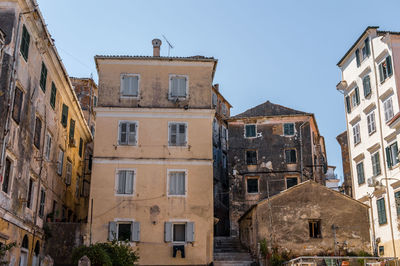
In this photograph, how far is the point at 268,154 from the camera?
47.9 metres

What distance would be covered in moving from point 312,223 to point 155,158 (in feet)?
34.7

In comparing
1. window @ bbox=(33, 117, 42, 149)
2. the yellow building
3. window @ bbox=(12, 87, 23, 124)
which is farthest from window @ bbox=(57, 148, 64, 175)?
window @ bbox=(12, 87, 23, 124)

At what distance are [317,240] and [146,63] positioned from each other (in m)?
15.5

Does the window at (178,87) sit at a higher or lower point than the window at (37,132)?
higher

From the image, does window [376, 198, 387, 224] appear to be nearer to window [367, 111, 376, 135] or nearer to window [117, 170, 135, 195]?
window [367, 111, 376, 135]

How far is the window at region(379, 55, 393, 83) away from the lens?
32.1 metres

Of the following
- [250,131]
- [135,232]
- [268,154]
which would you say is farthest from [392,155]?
[250,131]

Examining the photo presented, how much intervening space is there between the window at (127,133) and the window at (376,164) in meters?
15.9

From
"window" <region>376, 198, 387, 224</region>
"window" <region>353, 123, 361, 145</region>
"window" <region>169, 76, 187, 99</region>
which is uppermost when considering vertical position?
→ "window" <region>169, 76, 187, 99</region>

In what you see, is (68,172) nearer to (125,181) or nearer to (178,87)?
(125,181)

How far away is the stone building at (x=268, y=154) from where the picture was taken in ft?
154

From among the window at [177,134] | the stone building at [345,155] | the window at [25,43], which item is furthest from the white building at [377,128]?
the window at [25,43]

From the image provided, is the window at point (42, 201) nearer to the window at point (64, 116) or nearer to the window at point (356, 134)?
the window at point (64, 116)

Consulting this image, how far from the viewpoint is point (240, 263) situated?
31062 millimetres
